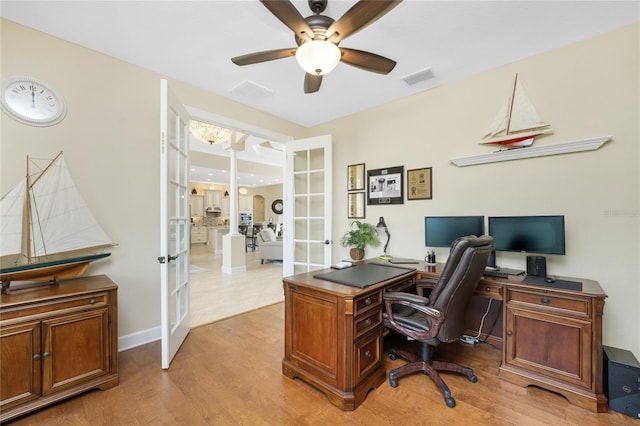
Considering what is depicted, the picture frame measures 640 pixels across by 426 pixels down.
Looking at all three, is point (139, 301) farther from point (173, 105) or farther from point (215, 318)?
point (173, 105)

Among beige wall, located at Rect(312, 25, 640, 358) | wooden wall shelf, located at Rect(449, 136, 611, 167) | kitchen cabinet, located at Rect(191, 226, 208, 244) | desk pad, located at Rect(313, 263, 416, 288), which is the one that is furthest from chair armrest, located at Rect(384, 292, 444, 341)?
kitchen cabinet, located at Rect(191, 226, 208, 244)

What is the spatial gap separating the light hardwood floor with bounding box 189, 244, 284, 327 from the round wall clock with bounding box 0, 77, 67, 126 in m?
2.35

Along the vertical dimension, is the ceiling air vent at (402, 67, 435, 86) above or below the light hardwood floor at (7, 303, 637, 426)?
above

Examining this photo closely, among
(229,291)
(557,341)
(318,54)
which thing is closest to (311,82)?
(318,54)

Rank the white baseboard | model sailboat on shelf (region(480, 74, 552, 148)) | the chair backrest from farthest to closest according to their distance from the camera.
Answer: the white baseboard → model sailboat on shelf (region(480, 74, 552, 148)) → the chair backrest

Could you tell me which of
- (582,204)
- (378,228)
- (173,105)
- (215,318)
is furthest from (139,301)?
(582,204)

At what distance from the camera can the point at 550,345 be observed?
1854mm

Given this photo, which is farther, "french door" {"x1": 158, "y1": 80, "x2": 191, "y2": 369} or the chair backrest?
"french door" {"x1": 158, "y1": 80, "x2": 191, "y2": 369}

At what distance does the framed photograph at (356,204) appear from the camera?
359 centimetres

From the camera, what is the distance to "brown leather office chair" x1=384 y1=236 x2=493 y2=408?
169cm

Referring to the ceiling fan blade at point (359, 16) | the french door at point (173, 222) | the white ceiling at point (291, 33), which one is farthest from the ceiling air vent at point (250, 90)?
the ceiling fan blade at point (359, 16)

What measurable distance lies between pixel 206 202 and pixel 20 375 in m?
10.7

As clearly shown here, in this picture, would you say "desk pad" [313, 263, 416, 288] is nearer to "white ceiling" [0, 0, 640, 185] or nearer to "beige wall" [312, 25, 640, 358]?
"beige wall" [312, 25, 640, 358]

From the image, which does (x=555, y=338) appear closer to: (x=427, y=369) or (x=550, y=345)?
(x=550, y=345)
